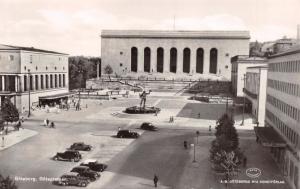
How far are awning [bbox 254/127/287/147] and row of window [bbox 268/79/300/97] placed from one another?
14.1 feet

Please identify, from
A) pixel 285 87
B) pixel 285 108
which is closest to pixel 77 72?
pixel 285 87

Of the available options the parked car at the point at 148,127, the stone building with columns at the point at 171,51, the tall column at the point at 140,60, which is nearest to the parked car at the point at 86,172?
the parked car at the point at 148,127

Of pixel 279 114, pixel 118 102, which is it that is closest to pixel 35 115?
pixel 118 102

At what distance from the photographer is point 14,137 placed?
45844 mm

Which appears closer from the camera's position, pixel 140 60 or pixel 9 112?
pixel 9 112

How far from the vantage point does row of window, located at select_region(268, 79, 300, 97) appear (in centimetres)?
3173

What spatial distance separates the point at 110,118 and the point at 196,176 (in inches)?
1253

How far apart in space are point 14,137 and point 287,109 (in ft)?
95.9

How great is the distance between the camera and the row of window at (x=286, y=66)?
31.8 meters

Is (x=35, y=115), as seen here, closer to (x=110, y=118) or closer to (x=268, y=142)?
(x=110, y=118)

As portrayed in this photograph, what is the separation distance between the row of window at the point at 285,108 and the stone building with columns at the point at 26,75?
36795 millimetres

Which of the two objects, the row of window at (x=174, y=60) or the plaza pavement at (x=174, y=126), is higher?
the row of window at (x=174, y=60)

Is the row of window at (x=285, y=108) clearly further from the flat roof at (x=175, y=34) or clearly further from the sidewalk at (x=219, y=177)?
the flat roof at (x=175, y=34)

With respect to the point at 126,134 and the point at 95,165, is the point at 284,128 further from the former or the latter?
the point at 126,134
